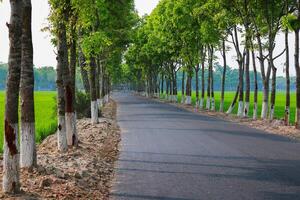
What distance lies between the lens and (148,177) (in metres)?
12.3

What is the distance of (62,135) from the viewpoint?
15.7 metres

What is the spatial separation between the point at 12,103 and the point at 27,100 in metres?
2.07

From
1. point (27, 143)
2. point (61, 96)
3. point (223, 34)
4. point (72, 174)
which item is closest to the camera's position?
point (27, 143)

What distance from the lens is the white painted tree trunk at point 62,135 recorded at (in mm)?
15609

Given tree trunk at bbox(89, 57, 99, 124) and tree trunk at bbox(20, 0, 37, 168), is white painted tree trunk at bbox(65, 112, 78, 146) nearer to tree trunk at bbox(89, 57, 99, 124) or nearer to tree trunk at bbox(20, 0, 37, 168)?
tree trunk at bbox(20, 0, 37, 168)

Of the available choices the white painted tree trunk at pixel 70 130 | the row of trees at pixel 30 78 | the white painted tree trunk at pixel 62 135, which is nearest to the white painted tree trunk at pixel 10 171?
the row of trees at pixel 30 78

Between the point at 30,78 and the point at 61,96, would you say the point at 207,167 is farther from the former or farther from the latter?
the point at 30,78

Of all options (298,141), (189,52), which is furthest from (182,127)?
(189,52)

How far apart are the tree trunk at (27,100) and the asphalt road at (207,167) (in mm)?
2180

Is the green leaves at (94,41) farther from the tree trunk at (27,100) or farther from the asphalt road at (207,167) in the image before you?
the tree trunk at (27,100)

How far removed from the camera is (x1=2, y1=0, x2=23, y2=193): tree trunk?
9.44 m

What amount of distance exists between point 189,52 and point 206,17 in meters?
11.2

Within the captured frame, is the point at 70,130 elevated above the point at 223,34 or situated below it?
below

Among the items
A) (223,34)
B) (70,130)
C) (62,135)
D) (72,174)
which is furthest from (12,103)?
(223,34)
